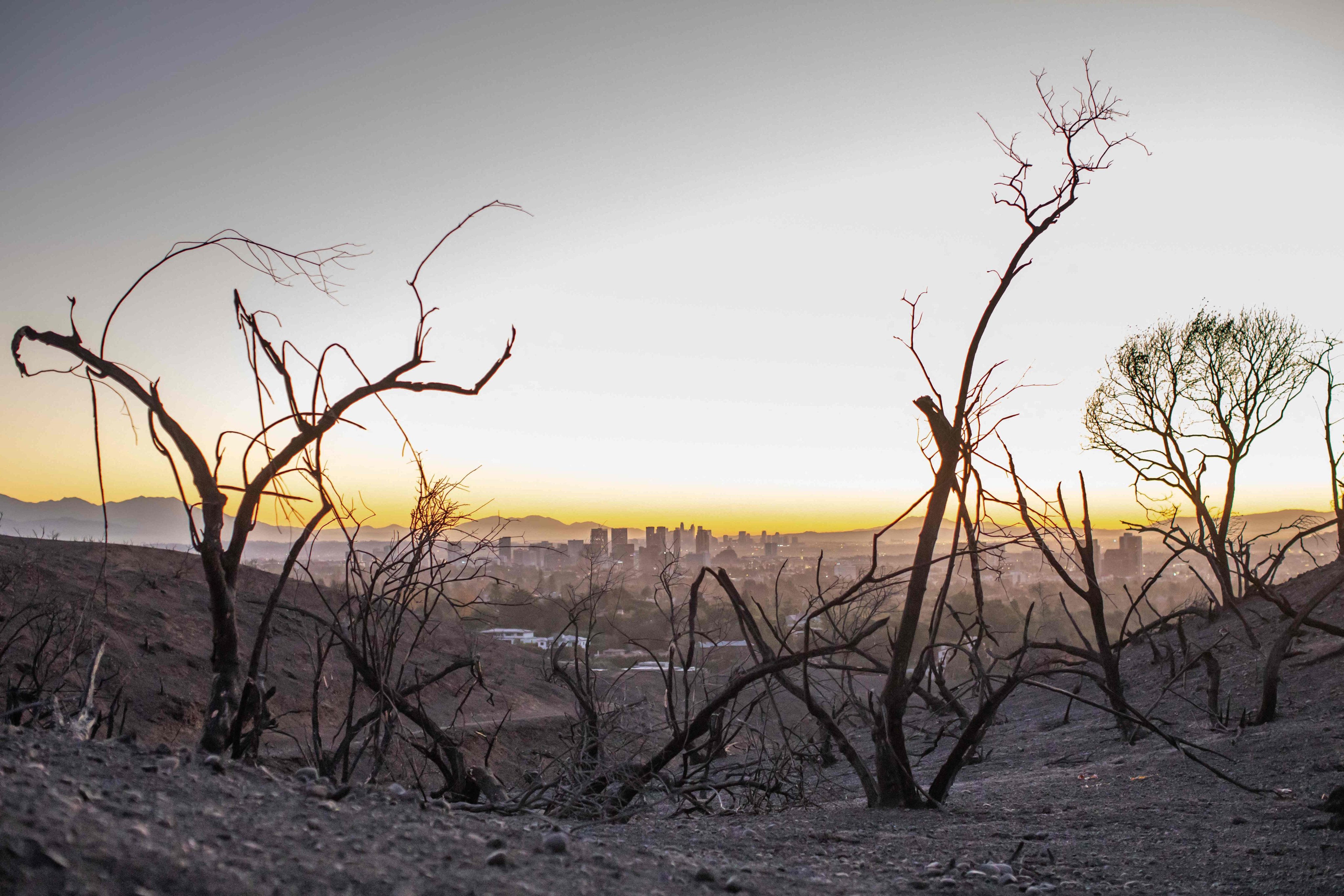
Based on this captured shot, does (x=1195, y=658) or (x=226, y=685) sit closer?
(x=226, y=685)

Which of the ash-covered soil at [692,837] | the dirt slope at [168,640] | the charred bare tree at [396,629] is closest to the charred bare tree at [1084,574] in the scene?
the ash-covered soil at [692,837]

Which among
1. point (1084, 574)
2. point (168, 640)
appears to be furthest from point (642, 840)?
point (168, 640)

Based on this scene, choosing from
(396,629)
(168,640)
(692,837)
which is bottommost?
(168,640)

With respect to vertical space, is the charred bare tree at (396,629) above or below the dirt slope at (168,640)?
above

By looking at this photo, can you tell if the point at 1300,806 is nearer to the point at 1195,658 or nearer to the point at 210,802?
the point at 1195,658

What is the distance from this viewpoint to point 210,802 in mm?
1918

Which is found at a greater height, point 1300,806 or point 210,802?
point 210,802

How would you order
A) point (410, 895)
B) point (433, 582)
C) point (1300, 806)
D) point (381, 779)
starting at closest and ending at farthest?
point (410, 895) → point (1300, 806) → point (433, 582) → point (381, 779)

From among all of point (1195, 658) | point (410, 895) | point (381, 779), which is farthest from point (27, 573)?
point (1195, 658)

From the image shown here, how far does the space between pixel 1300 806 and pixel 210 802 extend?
4.11 metres

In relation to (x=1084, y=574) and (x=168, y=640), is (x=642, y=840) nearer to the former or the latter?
(x=1084, y=574)

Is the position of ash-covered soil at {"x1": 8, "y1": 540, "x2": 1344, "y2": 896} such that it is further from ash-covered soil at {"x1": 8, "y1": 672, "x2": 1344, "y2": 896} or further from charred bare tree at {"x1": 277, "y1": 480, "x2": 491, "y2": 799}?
charred bare tree at {"x1": 277, "y1": 480, "x2": 491, "y2": 799}

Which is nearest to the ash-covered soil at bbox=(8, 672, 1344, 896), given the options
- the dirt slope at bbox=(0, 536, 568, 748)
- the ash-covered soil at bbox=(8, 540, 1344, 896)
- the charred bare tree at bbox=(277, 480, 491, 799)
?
the ash-covered soil at bbox=(8, 540, 1344, 896)

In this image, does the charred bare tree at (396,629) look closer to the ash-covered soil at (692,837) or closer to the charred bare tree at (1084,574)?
the ash-covered soil at (692,837)
